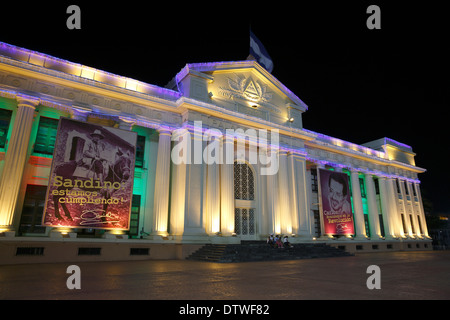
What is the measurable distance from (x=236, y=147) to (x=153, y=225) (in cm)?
773

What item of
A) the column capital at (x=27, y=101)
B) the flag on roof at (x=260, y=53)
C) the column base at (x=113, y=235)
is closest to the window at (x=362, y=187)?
the flag on roof at (x=260, y=53)

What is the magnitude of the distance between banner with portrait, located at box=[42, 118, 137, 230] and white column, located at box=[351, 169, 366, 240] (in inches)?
786

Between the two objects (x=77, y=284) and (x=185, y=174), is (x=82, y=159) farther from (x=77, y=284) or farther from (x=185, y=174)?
(x=77, y=284)

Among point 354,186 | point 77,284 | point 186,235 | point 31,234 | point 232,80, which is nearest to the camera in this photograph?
point 77,284

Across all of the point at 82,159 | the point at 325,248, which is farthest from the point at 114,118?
the point at 325,248

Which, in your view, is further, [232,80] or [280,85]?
[280,85]

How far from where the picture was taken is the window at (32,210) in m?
14.1

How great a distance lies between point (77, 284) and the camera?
6.19 metres

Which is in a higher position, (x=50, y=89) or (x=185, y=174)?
(x=50, y=89)

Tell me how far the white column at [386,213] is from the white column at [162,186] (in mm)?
22372

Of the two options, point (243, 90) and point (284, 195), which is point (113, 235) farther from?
point (243, 90)

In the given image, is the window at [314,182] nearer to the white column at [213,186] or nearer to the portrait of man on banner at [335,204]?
the portrait of man on banner at [335,204]

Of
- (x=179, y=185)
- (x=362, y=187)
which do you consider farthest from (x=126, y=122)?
(x=362, y=187)

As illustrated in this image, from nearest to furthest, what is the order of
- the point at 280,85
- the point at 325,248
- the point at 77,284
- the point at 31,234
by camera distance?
the point at 77,284 → the point at 31,234 → the point at 325,248 → the point at 280,85
